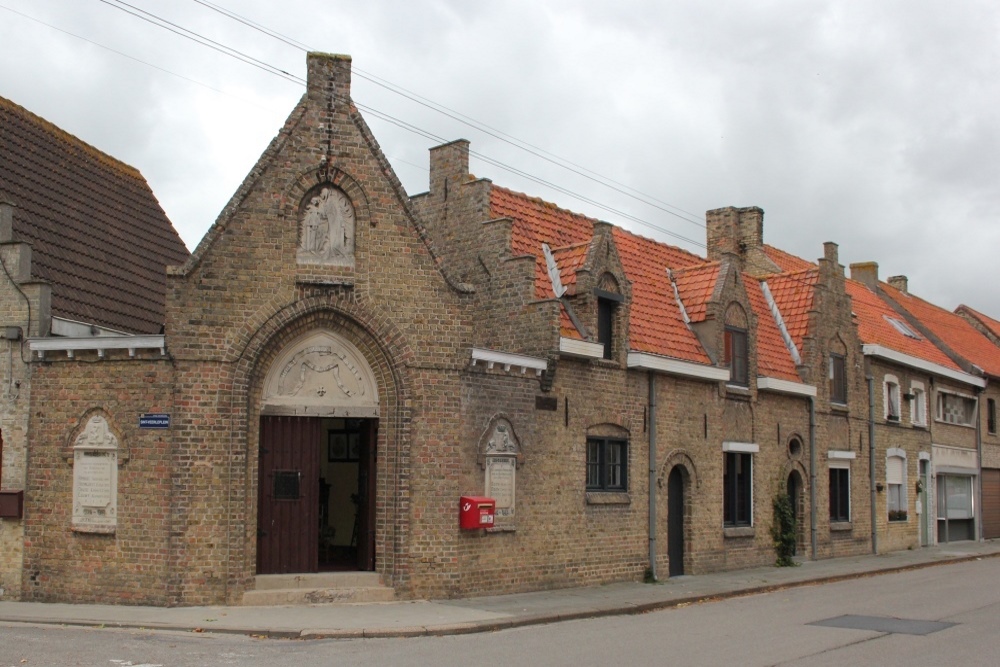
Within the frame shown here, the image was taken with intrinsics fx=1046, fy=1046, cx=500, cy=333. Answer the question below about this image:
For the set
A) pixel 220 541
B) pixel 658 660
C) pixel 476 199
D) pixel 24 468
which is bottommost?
pixel 658 660

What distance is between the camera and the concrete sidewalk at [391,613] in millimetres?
13961

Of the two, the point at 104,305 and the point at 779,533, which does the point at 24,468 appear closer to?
→ the point at 104,305

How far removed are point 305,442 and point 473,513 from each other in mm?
2941

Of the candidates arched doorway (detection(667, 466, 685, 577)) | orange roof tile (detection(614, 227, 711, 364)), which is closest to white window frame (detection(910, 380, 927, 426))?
orange roof tile (detection(614, 227, 711, 364))

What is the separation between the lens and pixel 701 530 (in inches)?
883

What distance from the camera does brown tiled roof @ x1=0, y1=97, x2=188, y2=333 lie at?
1828 centimetres

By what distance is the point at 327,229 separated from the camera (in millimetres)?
16609

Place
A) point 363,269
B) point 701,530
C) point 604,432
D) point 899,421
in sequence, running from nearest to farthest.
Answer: point 363,269 < point 604,432 < point 701,530 < point 899,421

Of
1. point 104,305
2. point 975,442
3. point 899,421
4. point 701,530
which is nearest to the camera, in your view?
point 104,305

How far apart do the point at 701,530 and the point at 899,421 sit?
11.7 metres

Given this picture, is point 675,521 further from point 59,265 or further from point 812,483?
point 59,265

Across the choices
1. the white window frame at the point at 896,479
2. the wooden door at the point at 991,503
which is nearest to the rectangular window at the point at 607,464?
the white window frame at the point at 896,479

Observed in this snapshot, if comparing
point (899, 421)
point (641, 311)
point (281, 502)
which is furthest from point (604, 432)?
point (899, 421)

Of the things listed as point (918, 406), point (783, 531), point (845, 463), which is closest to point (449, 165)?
point (783, 531)
